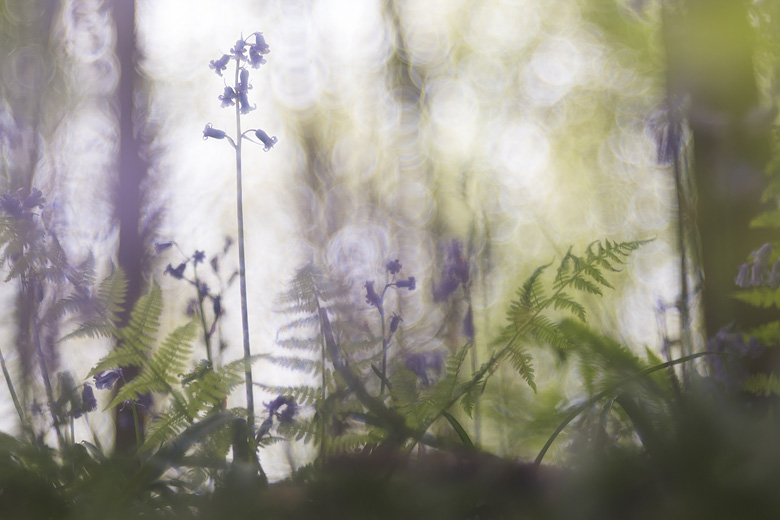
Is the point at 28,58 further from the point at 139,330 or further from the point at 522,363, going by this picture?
the point at 522,363

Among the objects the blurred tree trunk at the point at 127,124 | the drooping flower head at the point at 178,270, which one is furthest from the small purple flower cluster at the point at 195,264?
the blurred tree trunk at the point at 127,124

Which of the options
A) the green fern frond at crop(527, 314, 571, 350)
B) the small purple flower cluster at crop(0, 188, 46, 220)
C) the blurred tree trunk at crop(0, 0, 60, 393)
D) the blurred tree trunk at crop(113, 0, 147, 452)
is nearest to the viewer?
the green fern frond at crop(527, 314, 571, 350)

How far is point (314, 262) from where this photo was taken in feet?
2.69

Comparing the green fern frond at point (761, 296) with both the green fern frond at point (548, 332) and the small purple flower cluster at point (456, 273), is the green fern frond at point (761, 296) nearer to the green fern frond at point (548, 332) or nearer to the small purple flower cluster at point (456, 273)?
the green fern frond at point (548, 332)

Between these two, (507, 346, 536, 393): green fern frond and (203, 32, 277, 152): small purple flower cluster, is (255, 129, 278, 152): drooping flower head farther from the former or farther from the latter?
(507, 346, 536, 393): green fern frond

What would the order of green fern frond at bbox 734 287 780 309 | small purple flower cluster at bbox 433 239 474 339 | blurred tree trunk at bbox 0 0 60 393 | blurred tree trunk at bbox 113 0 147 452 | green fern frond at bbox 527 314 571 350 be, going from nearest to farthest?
green fern frond at bbox 527 314 571 350 → green fern frond at bbox 734 287 780 309 → small purple flower cluster at bbox 433 239 474 339 → blurred tree trunk at bbox 113 0 147 452 → blurred tree trunk at bbox 0 0 60 393

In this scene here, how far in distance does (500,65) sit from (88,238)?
4.84 metres

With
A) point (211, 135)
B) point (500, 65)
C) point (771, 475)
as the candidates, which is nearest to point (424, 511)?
point (771, 475)

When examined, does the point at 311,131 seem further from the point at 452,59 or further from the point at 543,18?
the point at 543,18

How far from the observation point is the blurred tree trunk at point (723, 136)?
146 centimetres

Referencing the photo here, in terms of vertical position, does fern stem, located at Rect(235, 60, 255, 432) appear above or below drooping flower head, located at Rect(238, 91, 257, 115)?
below

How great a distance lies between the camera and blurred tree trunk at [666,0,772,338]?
1459 millimetres

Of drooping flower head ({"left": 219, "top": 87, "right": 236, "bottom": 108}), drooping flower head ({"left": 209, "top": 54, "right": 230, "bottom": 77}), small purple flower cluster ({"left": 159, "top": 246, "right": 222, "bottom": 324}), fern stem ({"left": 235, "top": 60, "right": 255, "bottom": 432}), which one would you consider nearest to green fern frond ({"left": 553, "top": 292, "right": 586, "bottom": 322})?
fern stem ({"left": 235, "top": 60, "right": 255, "bottom": 432})

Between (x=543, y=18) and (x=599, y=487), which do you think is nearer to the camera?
(x=599, y=487)
